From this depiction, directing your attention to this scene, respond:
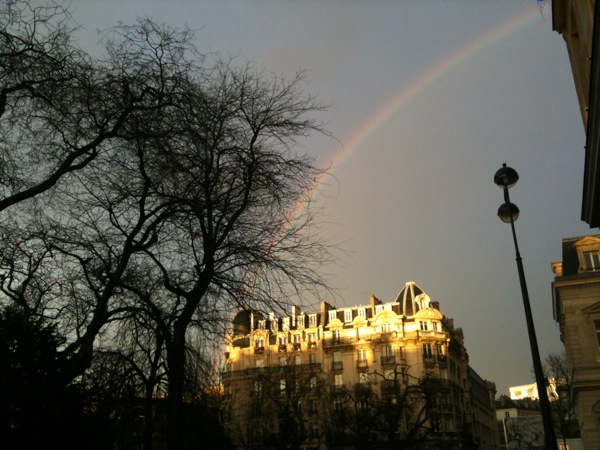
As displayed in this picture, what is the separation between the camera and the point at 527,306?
13992mm

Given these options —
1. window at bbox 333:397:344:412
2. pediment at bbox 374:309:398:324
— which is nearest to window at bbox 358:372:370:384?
window at bbox 333:397:344:412

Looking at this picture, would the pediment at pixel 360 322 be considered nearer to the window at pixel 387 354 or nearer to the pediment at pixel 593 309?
the window at pixel 387 354

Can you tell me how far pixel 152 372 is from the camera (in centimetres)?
1573

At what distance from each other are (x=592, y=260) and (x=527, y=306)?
28232 millimetres

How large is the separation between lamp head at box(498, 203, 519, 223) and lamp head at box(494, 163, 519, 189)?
531mm

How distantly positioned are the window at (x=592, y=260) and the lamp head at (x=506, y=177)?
89.9 ft

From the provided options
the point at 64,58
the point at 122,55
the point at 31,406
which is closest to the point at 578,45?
the point at 122,55

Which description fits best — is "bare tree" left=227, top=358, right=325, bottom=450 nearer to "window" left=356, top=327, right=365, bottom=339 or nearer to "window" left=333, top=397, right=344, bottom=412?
"window" left=333, top=397, right=344, bottom=412

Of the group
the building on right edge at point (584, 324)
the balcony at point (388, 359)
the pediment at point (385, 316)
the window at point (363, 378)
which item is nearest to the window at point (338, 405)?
the window at point (363, 378)

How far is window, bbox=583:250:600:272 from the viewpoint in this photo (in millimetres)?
38094

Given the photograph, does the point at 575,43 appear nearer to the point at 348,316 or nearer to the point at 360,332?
the point at 360,332

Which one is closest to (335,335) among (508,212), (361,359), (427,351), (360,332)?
(360,332)

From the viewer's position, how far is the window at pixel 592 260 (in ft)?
125

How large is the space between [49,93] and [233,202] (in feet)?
14.6
